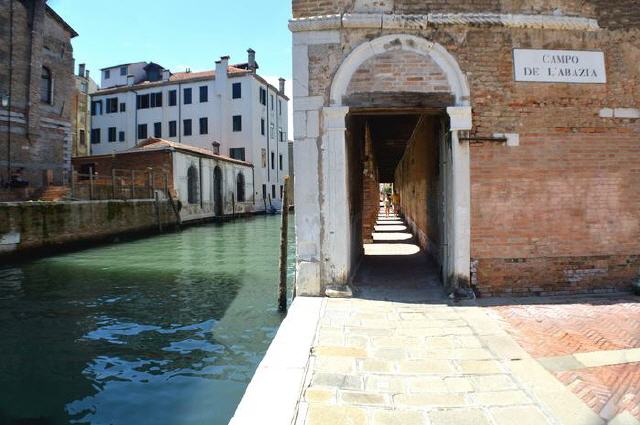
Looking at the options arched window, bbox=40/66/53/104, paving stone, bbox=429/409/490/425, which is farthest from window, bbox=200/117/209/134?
paving stone, bbox=429/409/490/425

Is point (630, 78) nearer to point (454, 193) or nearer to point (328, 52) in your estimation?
point (454, 193)

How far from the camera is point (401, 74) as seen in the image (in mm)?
5926

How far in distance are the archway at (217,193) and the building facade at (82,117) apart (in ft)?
51.8

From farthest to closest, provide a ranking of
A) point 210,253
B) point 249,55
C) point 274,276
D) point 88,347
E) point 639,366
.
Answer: point 249,55 < point 210,253 < point 274,276 < point 88,347 < point 639,366

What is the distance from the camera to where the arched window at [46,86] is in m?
22.7

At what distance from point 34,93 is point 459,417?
2534cm

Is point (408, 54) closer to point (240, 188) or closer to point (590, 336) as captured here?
point (590, 336)

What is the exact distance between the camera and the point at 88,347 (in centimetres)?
577

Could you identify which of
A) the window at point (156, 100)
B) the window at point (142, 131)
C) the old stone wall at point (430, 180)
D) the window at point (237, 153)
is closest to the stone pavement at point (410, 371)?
the old stone wall at point (430, 180)

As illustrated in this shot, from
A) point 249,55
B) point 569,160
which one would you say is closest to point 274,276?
point 569,160

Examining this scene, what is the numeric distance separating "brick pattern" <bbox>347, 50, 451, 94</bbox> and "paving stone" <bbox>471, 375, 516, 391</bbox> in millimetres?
3917

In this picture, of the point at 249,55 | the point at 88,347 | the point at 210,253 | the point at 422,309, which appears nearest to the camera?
the point at 422,309

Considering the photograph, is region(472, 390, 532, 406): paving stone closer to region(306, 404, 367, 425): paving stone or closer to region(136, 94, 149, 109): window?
region(306, 404, 367, 425): paving stone

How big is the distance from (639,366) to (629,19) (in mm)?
5092
